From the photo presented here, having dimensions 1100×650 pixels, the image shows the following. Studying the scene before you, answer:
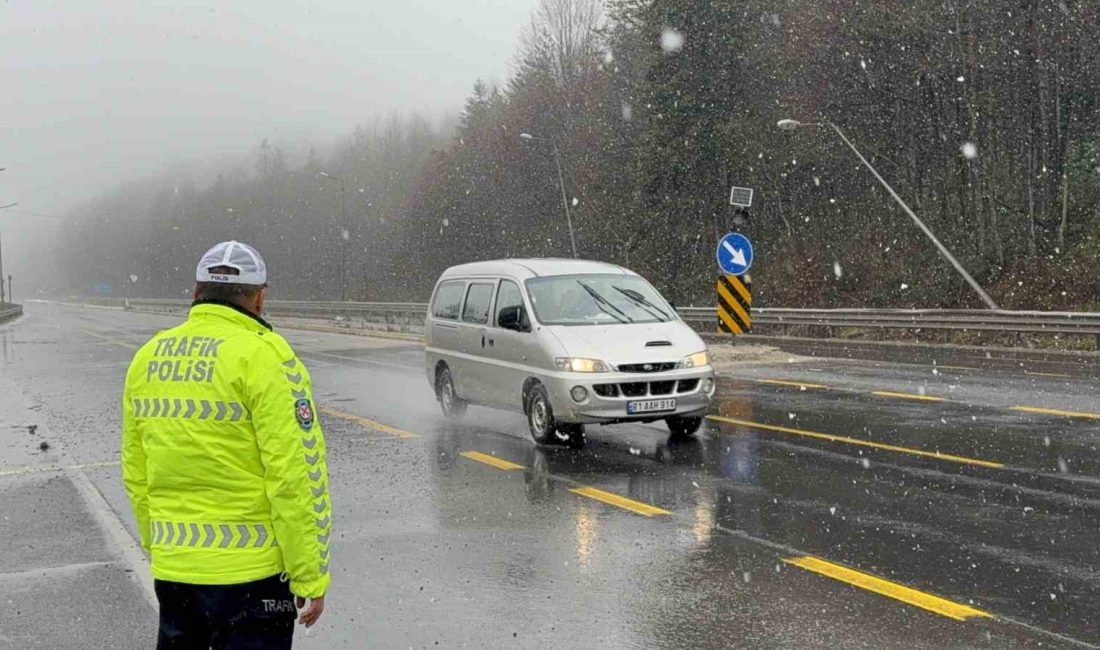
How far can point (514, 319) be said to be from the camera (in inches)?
446

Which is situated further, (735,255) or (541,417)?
(735,255)

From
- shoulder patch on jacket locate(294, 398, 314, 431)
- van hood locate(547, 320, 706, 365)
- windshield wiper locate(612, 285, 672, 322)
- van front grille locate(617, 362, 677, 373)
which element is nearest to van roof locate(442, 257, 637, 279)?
windshield wiper locate(612, 285, 672, 322)

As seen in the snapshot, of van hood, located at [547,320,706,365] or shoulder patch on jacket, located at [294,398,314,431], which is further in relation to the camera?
van hood, located at [547,320,706,365]

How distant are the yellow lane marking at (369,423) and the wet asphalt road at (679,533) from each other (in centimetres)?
8

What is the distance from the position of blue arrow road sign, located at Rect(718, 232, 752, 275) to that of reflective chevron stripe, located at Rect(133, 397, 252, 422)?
17.5 meters

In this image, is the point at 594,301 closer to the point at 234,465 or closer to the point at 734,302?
the point at 234,465

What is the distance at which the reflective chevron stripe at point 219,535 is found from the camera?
10.5 feet

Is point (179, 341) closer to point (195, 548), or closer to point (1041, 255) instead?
point (195, 548)

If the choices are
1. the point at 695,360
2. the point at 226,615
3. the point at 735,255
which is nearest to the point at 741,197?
the point at 735,255

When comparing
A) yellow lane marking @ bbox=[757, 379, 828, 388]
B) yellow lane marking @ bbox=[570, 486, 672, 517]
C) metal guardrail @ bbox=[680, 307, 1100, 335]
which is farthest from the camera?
metal guardrail @ bbox=[680, 307, 1100, 335]

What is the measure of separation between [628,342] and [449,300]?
345cm

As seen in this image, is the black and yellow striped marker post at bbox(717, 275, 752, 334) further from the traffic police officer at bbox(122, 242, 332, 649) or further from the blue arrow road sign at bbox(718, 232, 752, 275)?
the traffic police officer at bbox(122, 242, 332, 649)

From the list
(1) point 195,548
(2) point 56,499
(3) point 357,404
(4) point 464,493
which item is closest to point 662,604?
(1) point 195,548

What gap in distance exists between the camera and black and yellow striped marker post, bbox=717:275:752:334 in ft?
68.5
